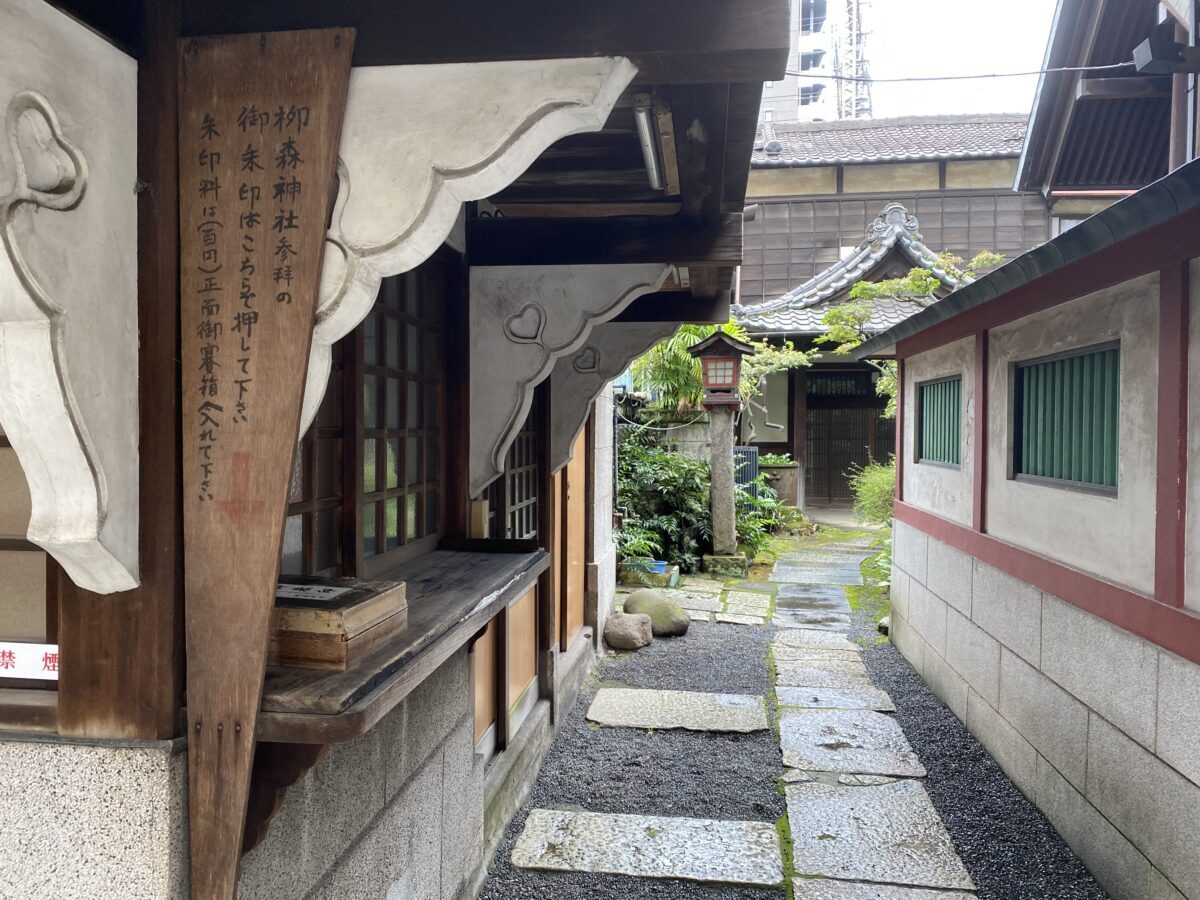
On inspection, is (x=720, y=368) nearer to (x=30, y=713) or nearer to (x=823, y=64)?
(x=30, y=713)

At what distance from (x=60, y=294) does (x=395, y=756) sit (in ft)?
6.70

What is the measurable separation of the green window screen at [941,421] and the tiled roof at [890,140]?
51.1 feet

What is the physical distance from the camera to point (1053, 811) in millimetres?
4895

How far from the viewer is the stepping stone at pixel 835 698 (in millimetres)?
7051

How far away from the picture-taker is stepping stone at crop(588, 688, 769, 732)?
21.6ft

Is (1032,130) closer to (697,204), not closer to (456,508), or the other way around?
(697,204)

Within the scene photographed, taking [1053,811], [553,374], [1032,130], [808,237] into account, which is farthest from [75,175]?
[808,237]

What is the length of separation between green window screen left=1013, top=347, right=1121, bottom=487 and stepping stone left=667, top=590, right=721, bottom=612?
511 centimetres

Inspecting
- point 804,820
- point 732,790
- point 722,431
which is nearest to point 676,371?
point 722,431

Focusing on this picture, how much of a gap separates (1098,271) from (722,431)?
8.65 meters

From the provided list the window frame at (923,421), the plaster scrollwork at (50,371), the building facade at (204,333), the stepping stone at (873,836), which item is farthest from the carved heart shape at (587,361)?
the plaster scrollwork at (50,371)

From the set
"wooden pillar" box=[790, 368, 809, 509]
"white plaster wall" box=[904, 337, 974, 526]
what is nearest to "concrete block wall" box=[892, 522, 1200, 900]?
"white plaster wall" box=[904, 337, 974, 526]

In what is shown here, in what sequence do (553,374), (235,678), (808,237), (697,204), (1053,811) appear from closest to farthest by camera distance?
(235,678)
(697,204)
(1053,811)
(553,374)
(808,237)

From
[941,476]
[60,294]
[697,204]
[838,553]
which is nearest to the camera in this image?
[60,294]
